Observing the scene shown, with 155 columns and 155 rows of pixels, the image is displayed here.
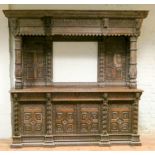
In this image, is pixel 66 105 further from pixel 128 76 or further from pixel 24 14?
pixel 24 14

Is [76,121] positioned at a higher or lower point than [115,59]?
lower

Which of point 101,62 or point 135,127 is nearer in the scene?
point 135,127

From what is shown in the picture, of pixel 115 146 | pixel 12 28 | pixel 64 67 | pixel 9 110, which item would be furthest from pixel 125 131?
pixel 12 28

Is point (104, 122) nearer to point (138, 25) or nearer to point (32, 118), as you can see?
point (32, 118)

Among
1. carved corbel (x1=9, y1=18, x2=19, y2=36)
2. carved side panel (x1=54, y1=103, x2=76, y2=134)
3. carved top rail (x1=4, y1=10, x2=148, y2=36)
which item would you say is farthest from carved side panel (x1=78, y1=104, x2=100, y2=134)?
carved corbel (x1=9, y1=18, x2=19, y2=36)

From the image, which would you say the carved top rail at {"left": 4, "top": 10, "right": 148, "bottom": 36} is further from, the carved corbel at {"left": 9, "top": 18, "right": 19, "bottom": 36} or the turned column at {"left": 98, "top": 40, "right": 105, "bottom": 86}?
the turned column at {"left": 98, "top": 40, "right": 105, "bottom": 86}

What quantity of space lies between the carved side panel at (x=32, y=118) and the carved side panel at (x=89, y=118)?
2.06ft

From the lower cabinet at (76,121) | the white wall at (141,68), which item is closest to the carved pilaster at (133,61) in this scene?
the lower cabinet at (76,121)

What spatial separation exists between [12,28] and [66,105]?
4.89 ft

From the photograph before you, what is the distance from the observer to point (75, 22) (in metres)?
5.72

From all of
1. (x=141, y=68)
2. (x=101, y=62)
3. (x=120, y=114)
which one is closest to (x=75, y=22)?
(x=101, y=62)

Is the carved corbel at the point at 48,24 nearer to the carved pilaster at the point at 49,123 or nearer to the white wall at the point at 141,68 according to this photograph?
the white wall at the point at 141,68

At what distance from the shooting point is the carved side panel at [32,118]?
19.0 ft

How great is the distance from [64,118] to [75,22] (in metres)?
1.54
